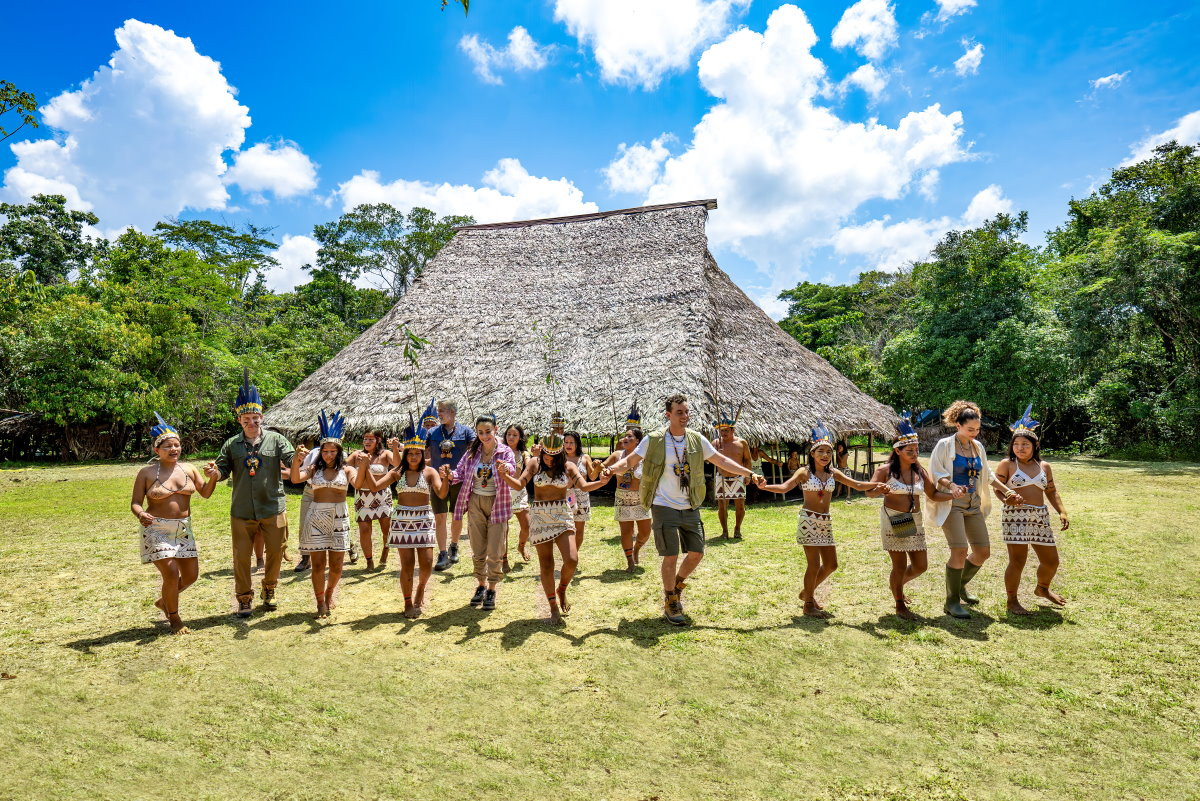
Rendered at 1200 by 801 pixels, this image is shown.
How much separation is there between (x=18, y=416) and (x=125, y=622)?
76.4 feet

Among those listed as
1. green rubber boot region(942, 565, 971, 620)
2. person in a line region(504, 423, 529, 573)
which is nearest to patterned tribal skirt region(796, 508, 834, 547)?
green rubber boot region(942, 565, 971, 620)

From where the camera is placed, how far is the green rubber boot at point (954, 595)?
541cm

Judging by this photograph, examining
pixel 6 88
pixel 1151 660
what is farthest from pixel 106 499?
pixel 1151 660

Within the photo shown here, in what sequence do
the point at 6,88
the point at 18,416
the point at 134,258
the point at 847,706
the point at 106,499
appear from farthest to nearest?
1. the point at 134,258
2. the point at 18,416
3. the point at 106,499
4. the point at 6,88
5. the point at 847,706

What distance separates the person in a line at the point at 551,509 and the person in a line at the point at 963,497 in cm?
298

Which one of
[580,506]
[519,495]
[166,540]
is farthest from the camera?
[580,506]

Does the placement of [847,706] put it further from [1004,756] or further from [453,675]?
[453,675]

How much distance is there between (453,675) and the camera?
14.5 feet

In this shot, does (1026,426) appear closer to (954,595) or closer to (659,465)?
(954,595)

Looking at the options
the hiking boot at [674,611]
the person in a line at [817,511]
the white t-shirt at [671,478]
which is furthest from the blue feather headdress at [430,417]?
the person in a line at [817,511]

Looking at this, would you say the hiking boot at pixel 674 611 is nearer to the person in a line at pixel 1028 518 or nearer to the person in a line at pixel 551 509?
the person in a line at pixel 551 509

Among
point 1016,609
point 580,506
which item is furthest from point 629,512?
point 1016,609

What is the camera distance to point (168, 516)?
5.14 metres

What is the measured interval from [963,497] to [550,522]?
3.56 meters
